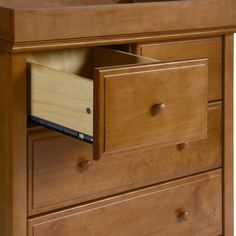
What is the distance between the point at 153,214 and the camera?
186cm

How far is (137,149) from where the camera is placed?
4.79 feet

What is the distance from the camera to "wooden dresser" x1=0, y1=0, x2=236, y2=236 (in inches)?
56.8

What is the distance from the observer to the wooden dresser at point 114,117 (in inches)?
56.8

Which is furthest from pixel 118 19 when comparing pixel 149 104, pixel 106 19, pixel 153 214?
Answer: pixel 153 214

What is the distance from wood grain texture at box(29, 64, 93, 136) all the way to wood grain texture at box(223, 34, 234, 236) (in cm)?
63

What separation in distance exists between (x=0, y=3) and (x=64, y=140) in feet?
1.28

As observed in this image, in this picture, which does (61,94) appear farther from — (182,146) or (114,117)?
(182,146)

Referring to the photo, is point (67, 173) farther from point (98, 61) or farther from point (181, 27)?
point (181, 27)

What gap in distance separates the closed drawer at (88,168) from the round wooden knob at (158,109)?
77 mm

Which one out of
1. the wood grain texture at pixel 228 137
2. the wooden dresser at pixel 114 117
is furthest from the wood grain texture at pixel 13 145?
the wood grain texture at pixel 228 137

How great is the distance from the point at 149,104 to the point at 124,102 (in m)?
0.07

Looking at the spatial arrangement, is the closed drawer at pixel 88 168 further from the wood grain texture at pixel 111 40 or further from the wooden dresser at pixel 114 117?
the wood grain texture at pixel 111 40

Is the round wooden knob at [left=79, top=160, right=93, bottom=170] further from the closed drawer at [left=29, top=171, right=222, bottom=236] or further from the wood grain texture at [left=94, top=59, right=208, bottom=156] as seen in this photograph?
the wood grain texture at [left=94, top=59, right=208, bottom=156]

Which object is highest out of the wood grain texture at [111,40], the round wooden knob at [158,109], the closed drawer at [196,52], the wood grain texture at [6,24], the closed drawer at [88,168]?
the wood grain texture at [6,24]
